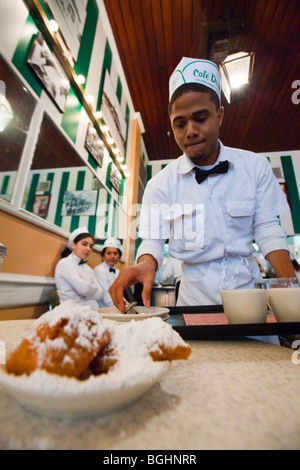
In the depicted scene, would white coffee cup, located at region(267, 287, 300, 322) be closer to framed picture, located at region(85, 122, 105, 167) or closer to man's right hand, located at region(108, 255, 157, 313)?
man's right hand, located at region(108, 255, 157, 313)

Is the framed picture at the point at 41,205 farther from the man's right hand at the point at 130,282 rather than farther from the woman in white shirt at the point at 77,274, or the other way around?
the man's right hand at the point at 130,282

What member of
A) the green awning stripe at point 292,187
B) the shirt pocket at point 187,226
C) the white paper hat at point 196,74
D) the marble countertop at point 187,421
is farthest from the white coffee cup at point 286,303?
the green awning stripe at point 292,187

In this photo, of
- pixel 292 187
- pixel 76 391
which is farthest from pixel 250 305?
pixel 292 187

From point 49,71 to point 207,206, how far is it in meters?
1.98

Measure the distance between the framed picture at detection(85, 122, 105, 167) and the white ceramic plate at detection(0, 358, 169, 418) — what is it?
3134mm

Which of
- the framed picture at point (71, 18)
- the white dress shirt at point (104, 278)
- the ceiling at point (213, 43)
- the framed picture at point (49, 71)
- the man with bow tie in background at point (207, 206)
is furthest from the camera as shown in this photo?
the white dress shirt at point (104, 278)

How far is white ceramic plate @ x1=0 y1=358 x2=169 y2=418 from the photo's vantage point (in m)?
0.23

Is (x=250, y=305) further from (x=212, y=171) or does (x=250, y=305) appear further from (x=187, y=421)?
(x=212, y=171)

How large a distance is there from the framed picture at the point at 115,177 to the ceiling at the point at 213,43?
2.03m

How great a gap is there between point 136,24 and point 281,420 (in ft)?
16.2

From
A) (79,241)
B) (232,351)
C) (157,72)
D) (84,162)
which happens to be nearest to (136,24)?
(157,72)

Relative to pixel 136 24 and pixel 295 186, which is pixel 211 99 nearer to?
pixel 136 24

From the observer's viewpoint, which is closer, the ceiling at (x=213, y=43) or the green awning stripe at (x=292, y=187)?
the ceiling at (x=213, y=43)

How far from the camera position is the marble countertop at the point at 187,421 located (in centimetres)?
23
